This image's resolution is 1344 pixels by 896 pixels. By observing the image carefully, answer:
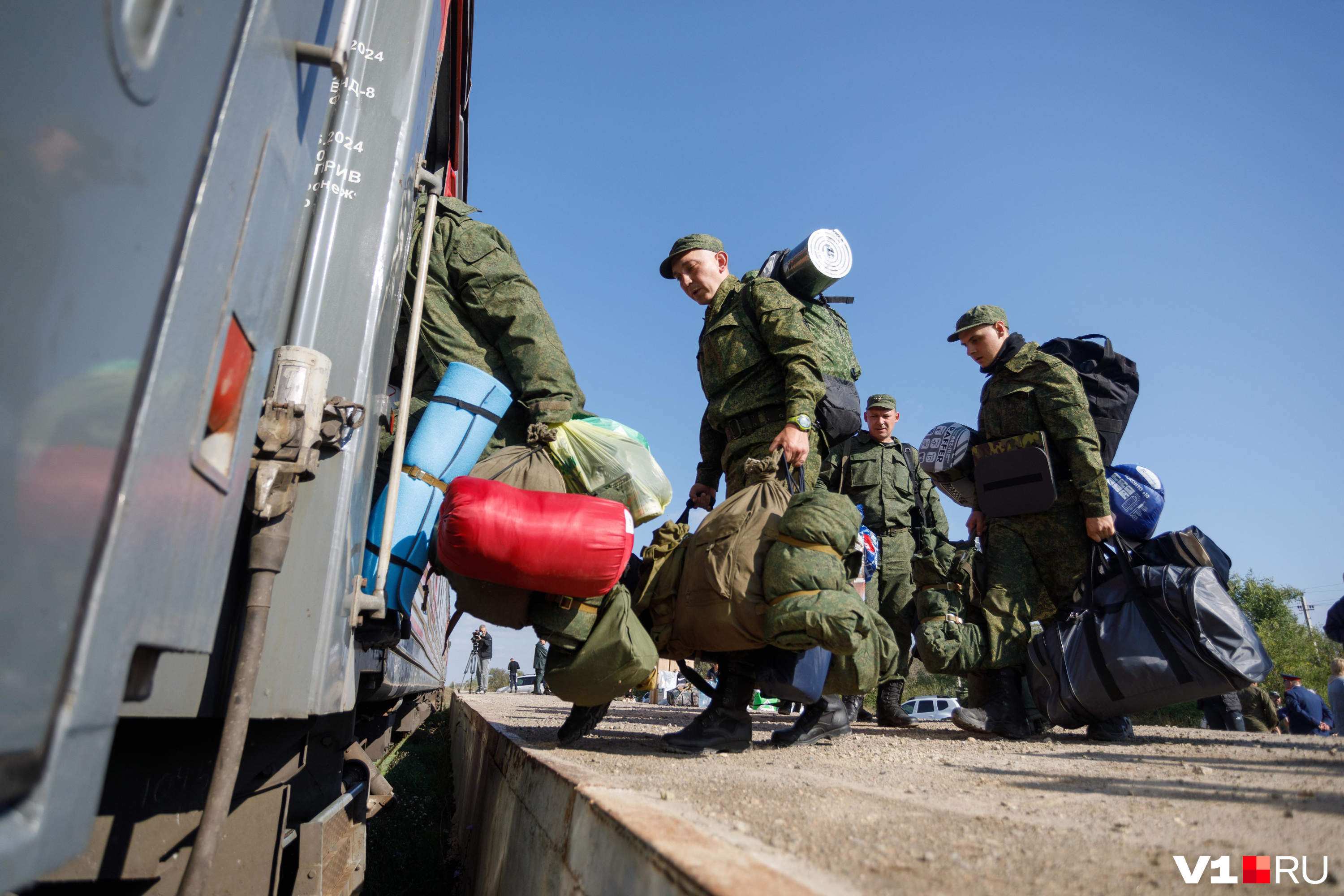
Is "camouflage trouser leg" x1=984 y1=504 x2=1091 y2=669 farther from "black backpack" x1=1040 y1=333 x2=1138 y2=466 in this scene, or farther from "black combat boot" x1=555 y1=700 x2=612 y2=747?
"black combat boot" x1=555 y1=700 x2=612 y2=747

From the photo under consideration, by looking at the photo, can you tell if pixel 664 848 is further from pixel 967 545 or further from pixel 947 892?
pixel 967 545

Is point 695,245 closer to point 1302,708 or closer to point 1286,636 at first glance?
point 1302,708

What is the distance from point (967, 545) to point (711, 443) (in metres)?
2.68

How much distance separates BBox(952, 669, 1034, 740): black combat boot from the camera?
398 cm

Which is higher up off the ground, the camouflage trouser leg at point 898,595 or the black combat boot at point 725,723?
the camouflage trouser leg at point 898,595

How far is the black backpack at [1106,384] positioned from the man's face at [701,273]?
202 centimetres

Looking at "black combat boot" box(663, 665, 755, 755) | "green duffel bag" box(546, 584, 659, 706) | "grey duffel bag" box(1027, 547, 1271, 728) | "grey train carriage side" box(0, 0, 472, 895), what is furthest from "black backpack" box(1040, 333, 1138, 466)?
"grey train carriage side" box(0, 0, 472, 895)

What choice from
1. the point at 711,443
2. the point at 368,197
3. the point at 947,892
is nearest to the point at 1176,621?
the point at 711,443

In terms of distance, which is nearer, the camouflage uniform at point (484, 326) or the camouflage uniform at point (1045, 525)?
the camouflage uniform at point (484, 326)

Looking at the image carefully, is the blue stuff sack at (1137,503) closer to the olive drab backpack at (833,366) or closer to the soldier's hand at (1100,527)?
the soldier's hand at (1100,527)

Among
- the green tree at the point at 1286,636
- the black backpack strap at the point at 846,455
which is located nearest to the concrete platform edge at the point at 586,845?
the black backpack strap at the point at 846,455

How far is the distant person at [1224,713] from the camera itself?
5441 millimetres

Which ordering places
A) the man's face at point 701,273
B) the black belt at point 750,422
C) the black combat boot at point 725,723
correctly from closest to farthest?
the black combat boot at point 725,723
the black belt at point 750,422
the man's face at point 701,273

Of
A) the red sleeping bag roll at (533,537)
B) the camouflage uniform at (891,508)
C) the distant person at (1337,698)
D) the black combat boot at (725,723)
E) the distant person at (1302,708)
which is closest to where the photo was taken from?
the red sleeping bag roll at (533,537)
